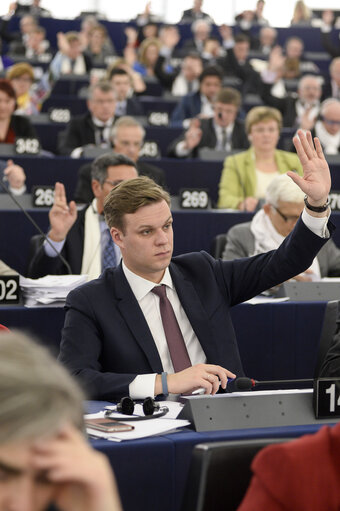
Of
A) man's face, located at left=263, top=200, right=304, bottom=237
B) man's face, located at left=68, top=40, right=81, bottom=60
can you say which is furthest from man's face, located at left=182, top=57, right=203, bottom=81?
man's face, located at left=263, top=200, right=304, bottom=237

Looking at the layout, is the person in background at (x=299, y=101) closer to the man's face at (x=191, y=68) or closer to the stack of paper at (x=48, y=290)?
the man's face at (x=191, y=68)

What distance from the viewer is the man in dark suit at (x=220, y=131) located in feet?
23.8

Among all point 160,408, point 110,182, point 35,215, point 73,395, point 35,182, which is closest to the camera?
point 73,395

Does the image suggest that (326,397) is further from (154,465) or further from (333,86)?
(333,86)

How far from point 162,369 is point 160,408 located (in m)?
0.40

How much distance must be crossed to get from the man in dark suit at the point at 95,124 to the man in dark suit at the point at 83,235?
3.14 m

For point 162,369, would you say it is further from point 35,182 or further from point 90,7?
point 90,7

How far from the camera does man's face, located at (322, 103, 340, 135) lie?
7.59 metres

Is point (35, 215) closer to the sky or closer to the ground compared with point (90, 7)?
closer to the ground

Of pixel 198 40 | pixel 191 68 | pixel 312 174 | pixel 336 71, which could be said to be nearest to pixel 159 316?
pixel 312 174

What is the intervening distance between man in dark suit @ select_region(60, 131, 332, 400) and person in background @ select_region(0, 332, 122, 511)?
5.13 feet

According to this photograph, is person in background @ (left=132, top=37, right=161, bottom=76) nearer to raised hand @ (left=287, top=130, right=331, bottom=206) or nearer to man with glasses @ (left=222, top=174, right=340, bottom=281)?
man with glasses @ (left=222, top=174, right=340, bottom=281)

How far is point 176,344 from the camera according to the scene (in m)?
2.64

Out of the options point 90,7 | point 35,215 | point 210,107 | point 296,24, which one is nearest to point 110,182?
point 35,215
